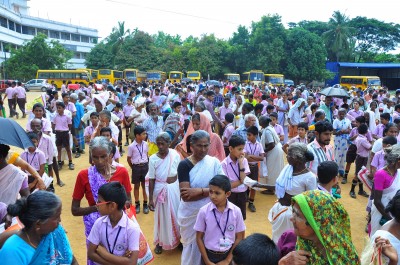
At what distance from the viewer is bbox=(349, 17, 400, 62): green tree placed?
4806cm

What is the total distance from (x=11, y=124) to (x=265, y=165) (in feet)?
14.8

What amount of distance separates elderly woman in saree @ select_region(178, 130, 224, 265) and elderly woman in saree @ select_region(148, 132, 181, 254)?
3.20 ft

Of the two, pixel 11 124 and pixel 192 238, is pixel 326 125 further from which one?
pixel 11 124

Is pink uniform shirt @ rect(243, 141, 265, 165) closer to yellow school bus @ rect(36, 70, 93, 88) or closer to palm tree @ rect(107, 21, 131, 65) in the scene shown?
yellow school bus @ rect(36, 70, 93, 88)

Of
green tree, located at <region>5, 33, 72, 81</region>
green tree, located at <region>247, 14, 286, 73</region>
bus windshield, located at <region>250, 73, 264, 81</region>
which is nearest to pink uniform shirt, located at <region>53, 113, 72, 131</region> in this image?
bus windshield, located at <region>250, 73, 264, 81</region>

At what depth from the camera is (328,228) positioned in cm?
187

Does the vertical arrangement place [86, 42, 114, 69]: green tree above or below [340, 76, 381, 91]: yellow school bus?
above

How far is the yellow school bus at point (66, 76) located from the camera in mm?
30812

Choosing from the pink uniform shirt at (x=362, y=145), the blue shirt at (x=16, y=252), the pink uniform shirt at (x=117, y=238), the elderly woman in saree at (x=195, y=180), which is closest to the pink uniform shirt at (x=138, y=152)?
the elderly woman in saree at (x=195, y=180)

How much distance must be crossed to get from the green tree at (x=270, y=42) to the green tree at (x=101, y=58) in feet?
67.1

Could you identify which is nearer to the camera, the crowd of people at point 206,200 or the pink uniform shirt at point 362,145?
the crowd of people at point 206,200

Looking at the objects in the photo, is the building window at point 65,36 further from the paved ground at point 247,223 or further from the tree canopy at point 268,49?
the paved ground at point 247,223

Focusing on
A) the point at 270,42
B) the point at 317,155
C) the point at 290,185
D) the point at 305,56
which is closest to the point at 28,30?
the point at 270,42

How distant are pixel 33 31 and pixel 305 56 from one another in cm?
4314
